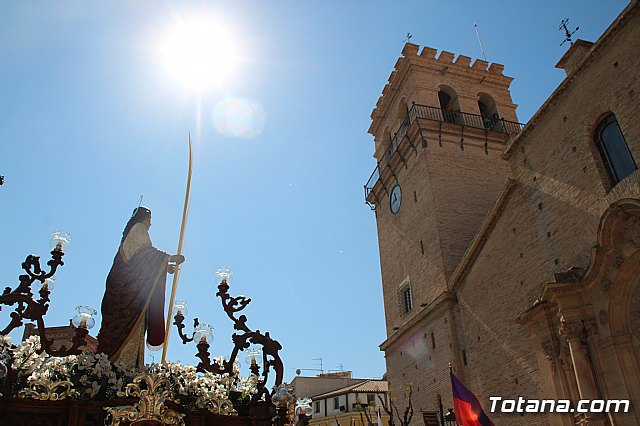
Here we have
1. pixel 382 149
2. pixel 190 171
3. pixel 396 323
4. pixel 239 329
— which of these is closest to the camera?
pixel 239 329

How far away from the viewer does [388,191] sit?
2600 cm

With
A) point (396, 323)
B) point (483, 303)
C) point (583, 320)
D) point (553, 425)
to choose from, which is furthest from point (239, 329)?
point (396, 323)

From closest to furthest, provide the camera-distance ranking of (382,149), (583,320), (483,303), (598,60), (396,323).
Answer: (583,320) < (598,60) < (483,303) < (396,323) < (382,149)

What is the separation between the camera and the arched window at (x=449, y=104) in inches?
989

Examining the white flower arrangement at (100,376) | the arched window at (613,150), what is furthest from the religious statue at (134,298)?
the arched window at (613,150)

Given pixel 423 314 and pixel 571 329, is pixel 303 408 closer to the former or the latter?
pixel 571 329

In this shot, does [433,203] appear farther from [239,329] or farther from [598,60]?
[239,329]

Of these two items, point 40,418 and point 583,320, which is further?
point 583,320

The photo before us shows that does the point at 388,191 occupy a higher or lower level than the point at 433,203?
higher

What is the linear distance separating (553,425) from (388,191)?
48.2 feet

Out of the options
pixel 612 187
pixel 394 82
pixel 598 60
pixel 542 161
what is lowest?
pixel 612 187

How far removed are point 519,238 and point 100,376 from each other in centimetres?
1338

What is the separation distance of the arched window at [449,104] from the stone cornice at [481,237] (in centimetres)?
880

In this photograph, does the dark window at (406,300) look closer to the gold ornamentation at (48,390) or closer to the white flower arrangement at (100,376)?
the white flower arrangement at (100,376)
